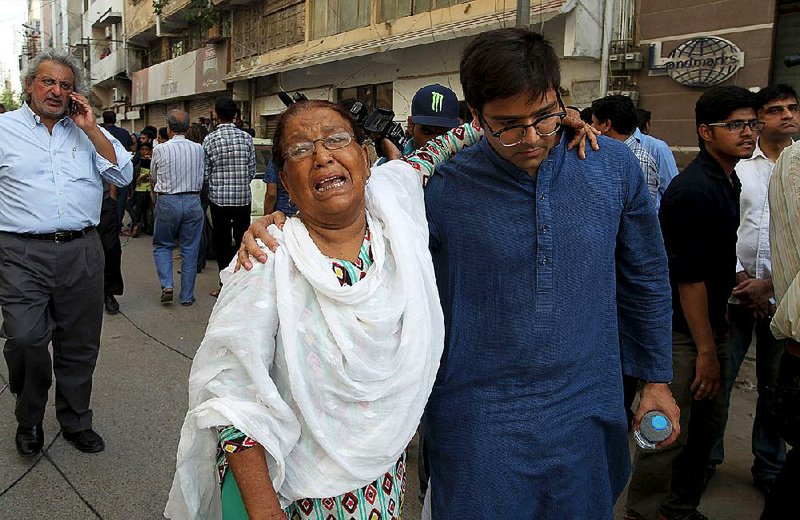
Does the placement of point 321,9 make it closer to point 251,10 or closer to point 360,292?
point 251,10

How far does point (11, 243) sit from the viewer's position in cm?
352

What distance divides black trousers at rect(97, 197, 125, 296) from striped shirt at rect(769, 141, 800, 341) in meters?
5.55

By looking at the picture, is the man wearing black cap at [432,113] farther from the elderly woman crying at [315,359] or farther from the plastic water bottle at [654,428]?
the plastic water bottle at [654,428]

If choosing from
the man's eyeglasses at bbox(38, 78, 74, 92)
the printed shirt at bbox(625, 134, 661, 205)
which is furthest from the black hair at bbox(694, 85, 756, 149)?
the man's eyeglasses at bbox(38, 78, 74, 92)

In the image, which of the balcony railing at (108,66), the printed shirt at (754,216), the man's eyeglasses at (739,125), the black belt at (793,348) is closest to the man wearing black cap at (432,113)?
the man's eyeglasses at (739,125)

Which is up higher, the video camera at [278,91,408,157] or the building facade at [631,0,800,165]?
the building facade at [631,0,800,165]

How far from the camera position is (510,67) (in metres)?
1.77

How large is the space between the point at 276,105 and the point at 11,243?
14.7 m

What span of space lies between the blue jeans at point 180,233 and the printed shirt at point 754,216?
Result: 5.52 metres

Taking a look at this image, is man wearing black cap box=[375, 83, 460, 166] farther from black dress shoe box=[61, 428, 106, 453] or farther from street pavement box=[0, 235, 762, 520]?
black dress shoe box=[61, 428, 106, 453]

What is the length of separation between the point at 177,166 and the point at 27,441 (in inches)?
155

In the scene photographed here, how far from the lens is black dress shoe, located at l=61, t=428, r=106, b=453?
391cm

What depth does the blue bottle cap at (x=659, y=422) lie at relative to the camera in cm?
215

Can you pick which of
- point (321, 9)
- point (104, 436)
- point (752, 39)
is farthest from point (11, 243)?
point (321, 9)
